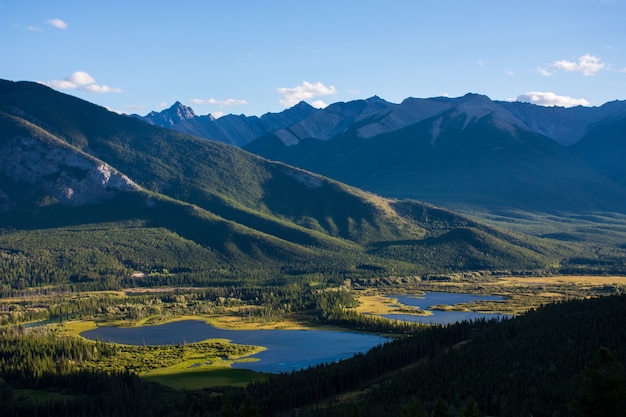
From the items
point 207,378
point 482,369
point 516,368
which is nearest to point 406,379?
point 482,369

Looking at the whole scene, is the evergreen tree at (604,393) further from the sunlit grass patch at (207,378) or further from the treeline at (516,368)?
the sunlit grass patch at (207,378)

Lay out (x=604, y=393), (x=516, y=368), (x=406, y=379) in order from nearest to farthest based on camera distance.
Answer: (x=604, y=393) < (x=516, y=368) < (x=406, y=379)

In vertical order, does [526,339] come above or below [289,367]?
above

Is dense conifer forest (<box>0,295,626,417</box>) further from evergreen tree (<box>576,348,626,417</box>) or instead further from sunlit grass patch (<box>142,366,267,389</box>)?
evergreen tree (<box>576,348,626,417</box>)

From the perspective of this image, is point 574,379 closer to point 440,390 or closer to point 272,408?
point 440,390

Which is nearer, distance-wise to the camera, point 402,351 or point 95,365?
point 402,351

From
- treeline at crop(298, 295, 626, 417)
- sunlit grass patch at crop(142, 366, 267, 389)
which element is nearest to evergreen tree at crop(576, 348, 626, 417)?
treeline at crop(298, 295, 626, 417)

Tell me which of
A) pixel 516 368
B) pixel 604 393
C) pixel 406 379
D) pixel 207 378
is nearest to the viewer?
pixel 604 393

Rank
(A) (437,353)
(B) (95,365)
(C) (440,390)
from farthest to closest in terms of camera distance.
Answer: (B) (95,365) → (A) (437,353) → (C) (440,390)

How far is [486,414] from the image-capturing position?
115750 mm

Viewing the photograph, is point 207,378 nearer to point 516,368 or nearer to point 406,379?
point 406,379

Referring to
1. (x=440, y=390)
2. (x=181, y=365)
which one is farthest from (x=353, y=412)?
(x=181, y=365)

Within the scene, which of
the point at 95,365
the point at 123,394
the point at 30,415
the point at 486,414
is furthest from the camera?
the point at 95,365

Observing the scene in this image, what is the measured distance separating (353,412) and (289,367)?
96103 millimetres
